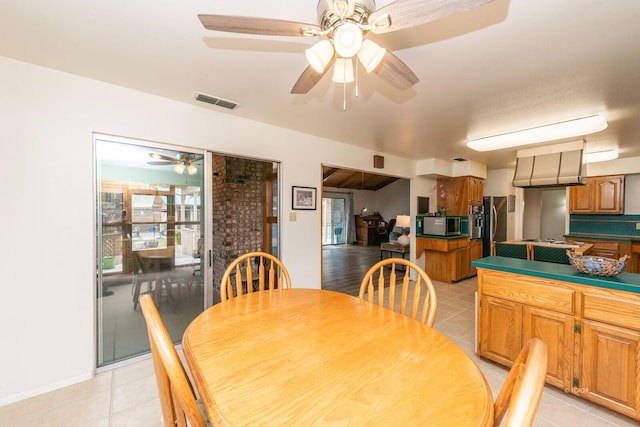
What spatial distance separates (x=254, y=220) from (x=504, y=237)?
5.54 meters

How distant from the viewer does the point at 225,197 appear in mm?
3844

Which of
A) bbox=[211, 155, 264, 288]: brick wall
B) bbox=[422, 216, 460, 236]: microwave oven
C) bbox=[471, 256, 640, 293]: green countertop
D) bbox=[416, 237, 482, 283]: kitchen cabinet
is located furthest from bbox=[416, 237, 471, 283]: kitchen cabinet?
bbox=[211, 155, 264, 288]: brick wall

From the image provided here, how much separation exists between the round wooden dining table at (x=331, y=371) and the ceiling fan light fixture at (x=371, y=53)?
126 cm

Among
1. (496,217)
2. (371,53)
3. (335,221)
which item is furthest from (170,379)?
(335,221)

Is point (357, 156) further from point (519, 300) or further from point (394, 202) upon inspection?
point (394, 202)

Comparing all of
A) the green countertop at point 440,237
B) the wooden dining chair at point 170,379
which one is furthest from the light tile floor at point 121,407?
the green countertop at point 440,237

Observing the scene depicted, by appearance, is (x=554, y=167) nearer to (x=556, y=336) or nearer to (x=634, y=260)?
(x=556, y=336)

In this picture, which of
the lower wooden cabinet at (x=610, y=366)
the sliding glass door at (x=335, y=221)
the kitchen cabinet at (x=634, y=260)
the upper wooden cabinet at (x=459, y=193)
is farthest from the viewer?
the sliding glass door at (x=335, y=221)

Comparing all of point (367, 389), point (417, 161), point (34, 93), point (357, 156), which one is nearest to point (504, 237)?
point (417, 161)

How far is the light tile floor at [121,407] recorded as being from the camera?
5.55 feet

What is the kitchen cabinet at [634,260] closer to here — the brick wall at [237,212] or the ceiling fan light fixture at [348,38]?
the brick wall at [237,212]

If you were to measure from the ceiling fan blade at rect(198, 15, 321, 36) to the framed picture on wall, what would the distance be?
2245 millimetres

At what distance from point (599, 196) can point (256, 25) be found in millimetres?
6842

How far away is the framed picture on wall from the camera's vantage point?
131 inches
